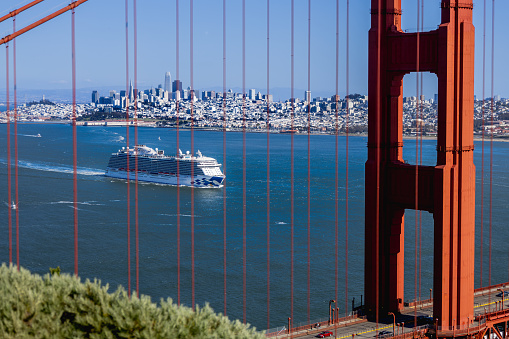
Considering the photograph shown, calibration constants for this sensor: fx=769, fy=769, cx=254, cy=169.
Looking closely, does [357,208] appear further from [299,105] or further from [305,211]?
[299,105]

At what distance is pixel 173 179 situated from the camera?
1129 inches

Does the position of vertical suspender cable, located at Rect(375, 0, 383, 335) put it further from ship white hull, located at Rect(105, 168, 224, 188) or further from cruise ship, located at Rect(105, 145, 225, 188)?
cruise ship, located at Rect(105, 145, 225, 188)

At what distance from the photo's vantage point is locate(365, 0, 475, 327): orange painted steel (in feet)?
23.2

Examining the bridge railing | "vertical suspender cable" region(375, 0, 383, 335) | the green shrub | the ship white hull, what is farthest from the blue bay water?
the green shrub

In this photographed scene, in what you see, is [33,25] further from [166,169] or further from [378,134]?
[166,169]

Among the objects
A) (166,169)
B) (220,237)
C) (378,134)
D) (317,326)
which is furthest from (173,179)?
(317,326)

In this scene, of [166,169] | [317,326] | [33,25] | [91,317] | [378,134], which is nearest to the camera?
[91,317]

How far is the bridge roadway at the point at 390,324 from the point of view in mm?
6680

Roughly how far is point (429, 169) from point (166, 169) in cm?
2279

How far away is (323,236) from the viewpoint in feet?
49.8

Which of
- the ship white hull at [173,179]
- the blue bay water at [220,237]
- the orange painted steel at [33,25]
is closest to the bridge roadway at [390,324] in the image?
the blue bay water at [220,237]

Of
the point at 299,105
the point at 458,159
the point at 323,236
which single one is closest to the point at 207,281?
the point at 323,236

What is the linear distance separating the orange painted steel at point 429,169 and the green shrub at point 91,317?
348 cm

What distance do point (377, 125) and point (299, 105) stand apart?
6415cm
